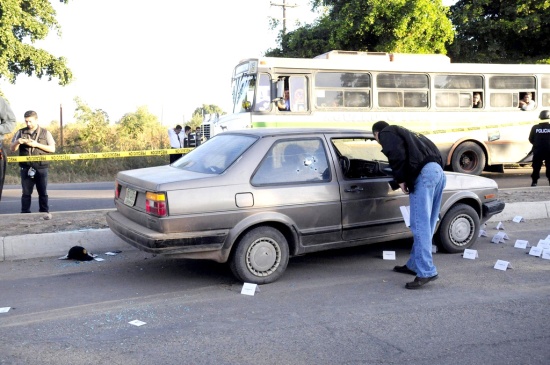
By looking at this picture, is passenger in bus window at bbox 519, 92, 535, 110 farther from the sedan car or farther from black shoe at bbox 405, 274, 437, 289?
black shoe at bbox 405, 274, 437, 289

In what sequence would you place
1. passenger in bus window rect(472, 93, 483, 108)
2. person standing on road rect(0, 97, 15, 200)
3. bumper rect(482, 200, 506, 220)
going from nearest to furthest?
bumper rect(482, 200, 506, 220) < person standing on road rect(0, 97, 15, 200) < passenger in bus window rect(472, 93, 483, 108)

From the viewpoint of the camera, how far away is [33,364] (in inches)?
146

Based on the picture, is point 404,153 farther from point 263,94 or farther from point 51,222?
point 263,94

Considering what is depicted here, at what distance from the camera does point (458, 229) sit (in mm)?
6805

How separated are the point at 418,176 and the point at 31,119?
5.73 m

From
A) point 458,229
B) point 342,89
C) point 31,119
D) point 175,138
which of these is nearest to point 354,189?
point 458,229

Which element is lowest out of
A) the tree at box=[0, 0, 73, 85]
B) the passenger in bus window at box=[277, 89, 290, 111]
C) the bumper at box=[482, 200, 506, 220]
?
the bumper at box=[482, 200, 506, 220]

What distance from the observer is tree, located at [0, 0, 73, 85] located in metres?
17.6

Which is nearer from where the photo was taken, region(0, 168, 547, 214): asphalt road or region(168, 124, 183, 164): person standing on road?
region(0, 168, 547, 214): asphalt road

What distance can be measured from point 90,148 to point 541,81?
55.1 feet

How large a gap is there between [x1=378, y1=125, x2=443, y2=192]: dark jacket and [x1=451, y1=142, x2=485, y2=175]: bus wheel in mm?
9539

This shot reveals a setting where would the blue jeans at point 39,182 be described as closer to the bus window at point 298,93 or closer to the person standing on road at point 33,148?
the person standing on road at point 33,148

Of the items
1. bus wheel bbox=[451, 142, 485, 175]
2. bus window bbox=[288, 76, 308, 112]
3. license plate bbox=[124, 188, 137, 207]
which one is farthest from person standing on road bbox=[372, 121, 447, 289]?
bus wheel bbox=[451, 142, 485, 175]

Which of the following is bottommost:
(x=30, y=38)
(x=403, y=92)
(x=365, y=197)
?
(x=365, y=197)
